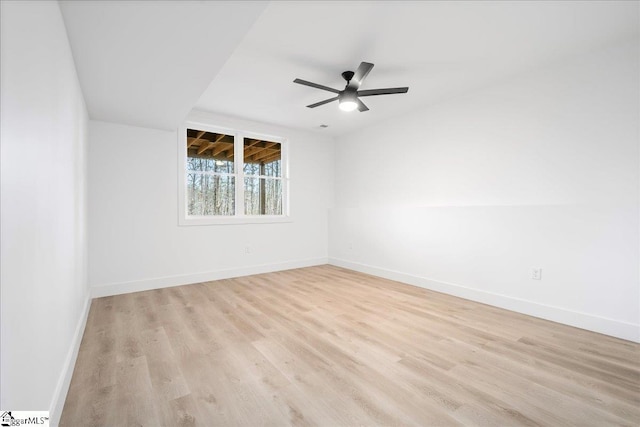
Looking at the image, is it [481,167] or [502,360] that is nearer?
[502,360]

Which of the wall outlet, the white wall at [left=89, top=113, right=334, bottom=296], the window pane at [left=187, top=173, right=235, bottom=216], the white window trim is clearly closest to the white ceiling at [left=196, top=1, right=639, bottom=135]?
the white window trim

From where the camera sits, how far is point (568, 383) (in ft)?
6.04

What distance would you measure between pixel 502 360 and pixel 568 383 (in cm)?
37

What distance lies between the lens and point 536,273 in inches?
120

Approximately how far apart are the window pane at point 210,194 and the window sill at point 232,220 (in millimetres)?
141

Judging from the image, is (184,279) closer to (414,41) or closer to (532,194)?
(414,41)

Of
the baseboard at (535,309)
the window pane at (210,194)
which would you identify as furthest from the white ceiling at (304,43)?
the baseboard at (535,309)

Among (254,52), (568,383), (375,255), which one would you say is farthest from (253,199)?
(568,383)

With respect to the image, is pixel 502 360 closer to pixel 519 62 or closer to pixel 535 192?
pixel 535 192

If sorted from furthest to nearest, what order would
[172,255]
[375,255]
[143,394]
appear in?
[375,255] < [172,255] < [143,394]

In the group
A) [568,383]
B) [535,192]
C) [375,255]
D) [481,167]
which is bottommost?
[568,383]

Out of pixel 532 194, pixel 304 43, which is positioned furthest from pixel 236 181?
pixel 532 194

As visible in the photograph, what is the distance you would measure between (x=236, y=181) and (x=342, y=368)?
360cm

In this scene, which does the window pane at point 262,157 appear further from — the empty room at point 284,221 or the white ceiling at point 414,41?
the white ceiling at point 414,41
